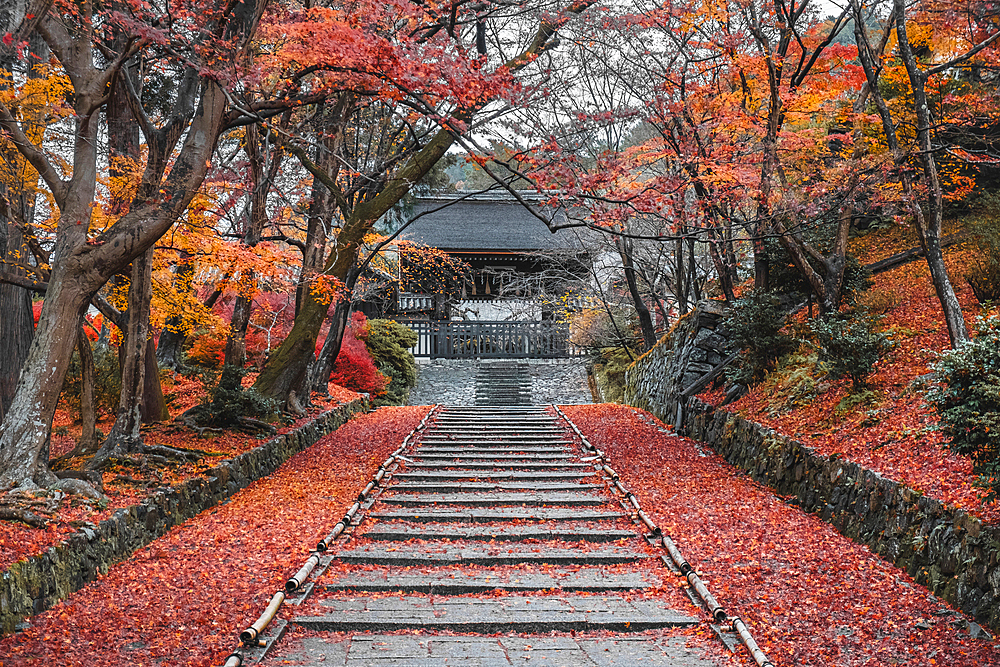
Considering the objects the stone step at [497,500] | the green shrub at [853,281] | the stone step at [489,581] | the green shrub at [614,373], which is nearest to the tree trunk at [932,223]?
the green shrub at [853,281]

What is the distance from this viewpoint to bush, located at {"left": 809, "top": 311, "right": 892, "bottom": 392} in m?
8.53

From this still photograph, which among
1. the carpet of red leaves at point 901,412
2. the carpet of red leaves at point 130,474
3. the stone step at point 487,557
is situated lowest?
the stone step at point 487,557

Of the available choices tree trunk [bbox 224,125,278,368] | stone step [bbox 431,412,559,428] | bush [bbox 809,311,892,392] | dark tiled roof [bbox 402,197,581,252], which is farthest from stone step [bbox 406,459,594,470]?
dark tiled roof [bbox 402,197,581,252]

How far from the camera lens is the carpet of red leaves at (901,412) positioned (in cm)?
603

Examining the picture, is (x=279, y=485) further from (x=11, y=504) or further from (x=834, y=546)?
(x=834, y=546)

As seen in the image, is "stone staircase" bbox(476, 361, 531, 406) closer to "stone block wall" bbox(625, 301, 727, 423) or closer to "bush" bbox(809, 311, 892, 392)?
"stone block wall" bbox(625, 301, 727, 423)

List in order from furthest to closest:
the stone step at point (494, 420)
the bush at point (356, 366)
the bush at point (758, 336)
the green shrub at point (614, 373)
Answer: the green shrub at point (614, 373), the bush at point (356, 366), the stone step at point (494, 420), the bush at point (758, 336)

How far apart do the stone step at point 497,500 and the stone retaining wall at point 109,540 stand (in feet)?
6.34

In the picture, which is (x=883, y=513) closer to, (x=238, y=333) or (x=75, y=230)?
(x=75, y=230)

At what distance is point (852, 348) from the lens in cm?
859

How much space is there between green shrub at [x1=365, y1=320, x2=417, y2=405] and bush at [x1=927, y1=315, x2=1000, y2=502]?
1589cm

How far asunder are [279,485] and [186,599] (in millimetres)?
3961

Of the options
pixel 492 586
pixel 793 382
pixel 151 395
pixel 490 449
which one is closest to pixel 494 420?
pixel 490 449

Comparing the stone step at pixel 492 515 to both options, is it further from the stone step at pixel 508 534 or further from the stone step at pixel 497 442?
the stone step at pixel 497 442
